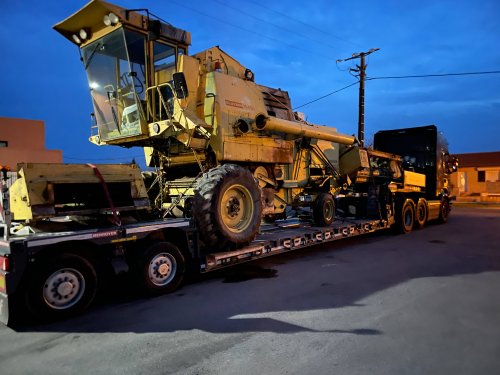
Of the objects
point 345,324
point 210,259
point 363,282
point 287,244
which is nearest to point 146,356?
point 345,324

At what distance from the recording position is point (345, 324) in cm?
460

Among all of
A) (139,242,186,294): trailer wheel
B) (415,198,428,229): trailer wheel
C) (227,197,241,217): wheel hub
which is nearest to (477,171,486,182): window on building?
(415,198,428,229): trailer wheel

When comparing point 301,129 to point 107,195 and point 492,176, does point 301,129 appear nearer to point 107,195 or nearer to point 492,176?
point 107,195

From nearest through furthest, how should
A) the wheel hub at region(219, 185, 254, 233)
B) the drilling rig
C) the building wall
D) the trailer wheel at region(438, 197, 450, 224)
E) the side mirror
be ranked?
1. the side mirror
2. the drilling rig
3. the wheel hub at region(219, 185, 254, 233)
4. the trailer wheel at region(438, 197, 450, 224)
5. the building wall

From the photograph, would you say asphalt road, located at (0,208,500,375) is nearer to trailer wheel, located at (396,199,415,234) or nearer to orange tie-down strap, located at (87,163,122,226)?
orange tie-down strap, located at (87,163,122,226)

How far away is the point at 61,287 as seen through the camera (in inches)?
190

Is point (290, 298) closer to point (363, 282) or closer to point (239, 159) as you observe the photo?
point (363, 282)

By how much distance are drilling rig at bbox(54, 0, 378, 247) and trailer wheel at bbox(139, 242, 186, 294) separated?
0.72 metres

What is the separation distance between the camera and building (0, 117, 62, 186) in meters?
23.6

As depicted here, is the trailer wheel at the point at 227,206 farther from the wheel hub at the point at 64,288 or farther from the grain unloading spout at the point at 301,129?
the wheel hub at the point at 64,288

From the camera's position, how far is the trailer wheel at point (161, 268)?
5.65 m

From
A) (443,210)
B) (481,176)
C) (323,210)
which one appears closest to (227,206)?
(323,210)

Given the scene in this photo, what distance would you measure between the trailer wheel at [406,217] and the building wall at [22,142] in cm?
2192

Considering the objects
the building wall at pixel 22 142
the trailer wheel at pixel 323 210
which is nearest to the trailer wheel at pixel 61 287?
the trailer wheel at pixel 323 210
